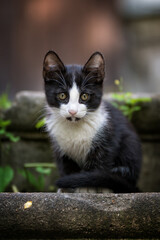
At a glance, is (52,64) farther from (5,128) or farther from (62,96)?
(5,128)

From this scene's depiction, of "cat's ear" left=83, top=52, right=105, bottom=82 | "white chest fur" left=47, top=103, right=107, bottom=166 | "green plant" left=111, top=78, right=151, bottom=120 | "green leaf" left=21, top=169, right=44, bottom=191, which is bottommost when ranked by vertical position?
"green leaf" left=21, top=169, right=44, bottom=191

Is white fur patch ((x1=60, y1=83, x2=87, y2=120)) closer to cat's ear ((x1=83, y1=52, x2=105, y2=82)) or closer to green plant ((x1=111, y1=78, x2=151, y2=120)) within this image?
cat's ear ((x1=83, y1=52, x2=105, y2=82))

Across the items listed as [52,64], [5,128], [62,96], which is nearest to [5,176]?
[5,128]

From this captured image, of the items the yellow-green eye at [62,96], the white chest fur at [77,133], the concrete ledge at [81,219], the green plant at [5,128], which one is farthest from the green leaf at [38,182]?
the concrete ledge at [81,219]

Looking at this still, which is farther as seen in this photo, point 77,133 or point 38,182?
point 38,182

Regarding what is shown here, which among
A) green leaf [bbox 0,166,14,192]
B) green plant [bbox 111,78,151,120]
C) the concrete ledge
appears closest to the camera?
the concrete ledge

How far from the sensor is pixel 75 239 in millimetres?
1566

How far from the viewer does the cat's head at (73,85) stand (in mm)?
2156

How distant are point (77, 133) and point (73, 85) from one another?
1.10 feet

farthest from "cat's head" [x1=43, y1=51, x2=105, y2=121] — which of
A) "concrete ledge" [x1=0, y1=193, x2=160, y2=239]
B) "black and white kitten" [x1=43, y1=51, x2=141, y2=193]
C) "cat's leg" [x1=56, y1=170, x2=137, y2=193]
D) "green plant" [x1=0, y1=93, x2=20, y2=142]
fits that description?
"concrete ledge" [x1=0, y1=193, x2=160, y2=239]

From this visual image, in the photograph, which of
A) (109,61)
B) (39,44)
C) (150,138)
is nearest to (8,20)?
(39,44)

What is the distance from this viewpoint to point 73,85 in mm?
2180

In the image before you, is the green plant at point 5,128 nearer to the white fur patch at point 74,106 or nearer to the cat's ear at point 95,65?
the white fur patch at point 74,106

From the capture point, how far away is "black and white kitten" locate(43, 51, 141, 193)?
213cm
